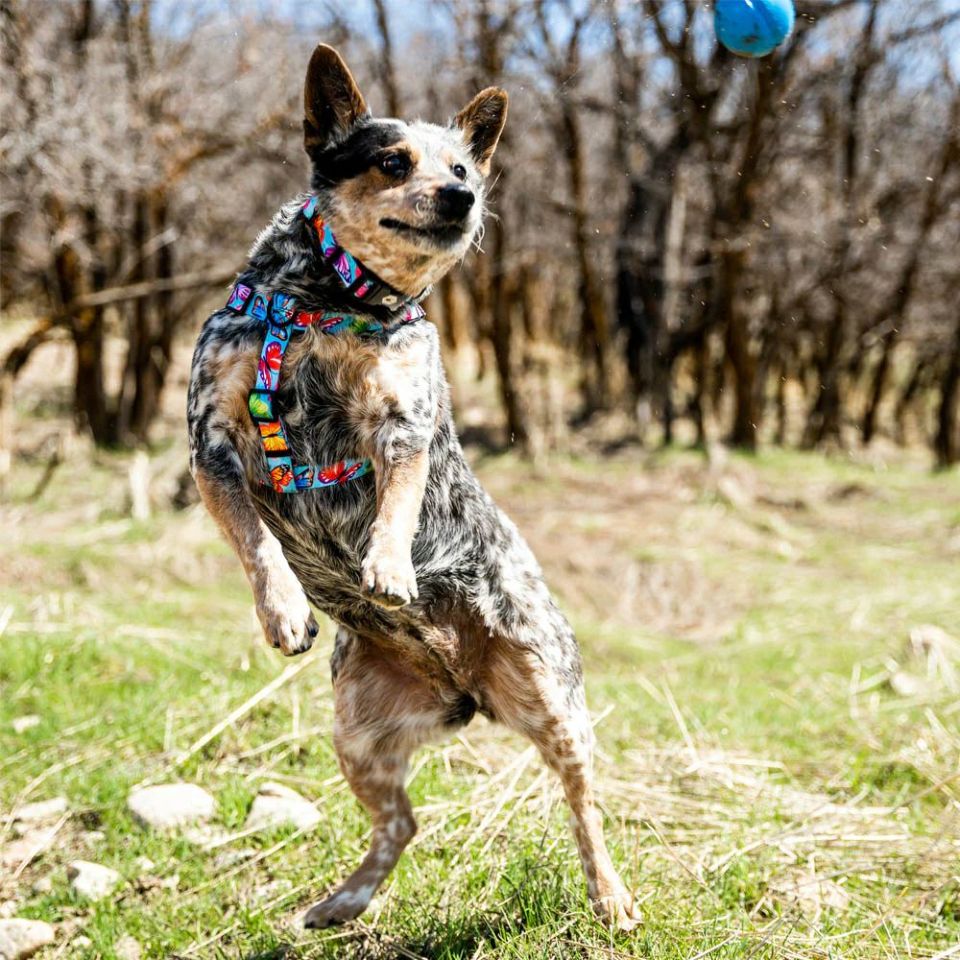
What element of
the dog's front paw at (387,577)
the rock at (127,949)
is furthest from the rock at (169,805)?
the dog's front paw at (387,577)

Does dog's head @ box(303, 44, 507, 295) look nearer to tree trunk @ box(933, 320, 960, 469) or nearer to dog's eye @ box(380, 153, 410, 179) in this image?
dog's eye @ box(380, 153, 410, 179)

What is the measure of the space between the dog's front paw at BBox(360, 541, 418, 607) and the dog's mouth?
837 millimetres

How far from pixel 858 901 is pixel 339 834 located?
1.83 m

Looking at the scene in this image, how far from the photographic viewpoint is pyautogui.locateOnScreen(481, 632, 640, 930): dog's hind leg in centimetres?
334

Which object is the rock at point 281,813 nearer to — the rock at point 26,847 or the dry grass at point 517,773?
the dry grass at point 517,773

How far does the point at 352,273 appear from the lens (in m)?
3.01

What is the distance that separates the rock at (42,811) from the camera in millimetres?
4191

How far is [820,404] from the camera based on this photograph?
60.4 feet

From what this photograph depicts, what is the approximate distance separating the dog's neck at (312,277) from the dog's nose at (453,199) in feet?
0.81

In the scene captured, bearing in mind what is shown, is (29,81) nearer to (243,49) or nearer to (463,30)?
(243,49)

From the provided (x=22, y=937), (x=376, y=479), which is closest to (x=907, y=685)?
(x=376, y=479)

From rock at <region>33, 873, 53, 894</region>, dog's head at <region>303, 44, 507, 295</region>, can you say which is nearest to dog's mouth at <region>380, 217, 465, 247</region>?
dog's head at <region>303, 44, 507, 295</region>

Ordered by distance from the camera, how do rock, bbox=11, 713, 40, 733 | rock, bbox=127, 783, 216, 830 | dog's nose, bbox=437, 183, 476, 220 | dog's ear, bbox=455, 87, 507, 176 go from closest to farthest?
dog's nose, bbox=437, 183, 476, 220 < dog's ear, bbox=455, 87, 507, 176 < rock, bbox=127, 783, 216, 830 < rock, bbox=11, 713, 40, 733

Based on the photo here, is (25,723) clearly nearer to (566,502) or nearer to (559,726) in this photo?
(559,726)
